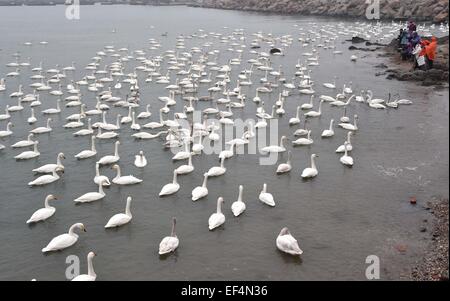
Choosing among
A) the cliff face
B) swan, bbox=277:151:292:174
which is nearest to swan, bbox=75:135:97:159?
swan, bbox=277:151:292:174

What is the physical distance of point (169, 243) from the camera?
635 inches

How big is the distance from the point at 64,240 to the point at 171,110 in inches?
628

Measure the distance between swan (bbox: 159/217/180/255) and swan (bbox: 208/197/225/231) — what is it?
4.90ft

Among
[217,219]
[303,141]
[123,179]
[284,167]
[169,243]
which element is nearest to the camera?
[169,243]

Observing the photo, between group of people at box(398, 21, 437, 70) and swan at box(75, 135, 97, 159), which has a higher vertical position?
group of people at box(398, 21, 437, 70)

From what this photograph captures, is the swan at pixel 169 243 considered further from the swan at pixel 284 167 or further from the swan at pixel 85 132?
the swan at pixel 85 132

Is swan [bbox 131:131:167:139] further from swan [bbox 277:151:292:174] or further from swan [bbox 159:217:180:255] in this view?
swan [bbox 159:217:180:255]

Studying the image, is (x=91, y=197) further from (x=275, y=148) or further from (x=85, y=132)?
(x=275, y=148)

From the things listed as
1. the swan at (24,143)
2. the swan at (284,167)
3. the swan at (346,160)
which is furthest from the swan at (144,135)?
the swan at (346,160)

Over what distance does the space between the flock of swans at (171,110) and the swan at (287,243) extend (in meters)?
0.03

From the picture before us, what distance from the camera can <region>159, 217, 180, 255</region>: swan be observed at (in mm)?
16016

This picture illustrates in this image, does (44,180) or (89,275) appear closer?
(89,275)

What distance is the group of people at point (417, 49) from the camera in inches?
1511

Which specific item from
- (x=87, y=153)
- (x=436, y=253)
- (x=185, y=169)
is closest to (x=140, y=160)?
(x=185, y=169)
